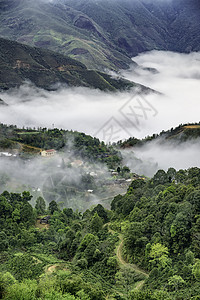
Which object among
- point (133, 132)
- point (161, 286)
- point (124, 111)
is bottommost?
point (161, 286)

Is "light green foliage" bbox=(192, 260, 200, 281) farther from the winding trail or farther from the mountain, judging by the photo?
the mountain

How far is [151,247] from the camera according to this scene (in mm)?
26156

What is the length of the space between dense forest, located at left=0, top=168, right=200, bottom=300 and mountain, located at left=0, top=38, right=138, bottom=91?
133 metres

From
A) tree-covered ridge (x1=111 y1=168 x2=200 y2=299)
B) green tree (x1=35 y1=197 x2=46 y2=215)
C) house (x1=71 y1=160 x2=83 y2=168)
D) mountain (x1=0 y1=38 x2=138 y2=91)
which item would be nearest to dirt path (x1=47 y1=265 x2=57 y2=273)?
tree-covered ridge (x1=111 y1=168 x2=200 y2=299)

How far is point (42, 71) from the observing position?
175 m

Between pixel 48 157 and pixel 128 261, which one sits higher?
pixel 48 157

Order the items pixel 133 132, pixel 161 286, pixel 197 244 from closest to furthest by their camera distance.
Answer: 1. pixel 161 286
2. pixel 197 244
3. pixel 133 132

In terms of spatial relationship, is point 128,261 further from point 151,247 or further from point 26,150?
point 26,150

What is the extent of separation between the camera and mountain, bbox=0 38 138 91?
165 meters

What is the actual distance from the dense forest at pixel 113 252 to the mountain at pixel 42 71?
435 ft

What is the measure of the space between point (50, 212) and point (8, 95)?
124631 mm

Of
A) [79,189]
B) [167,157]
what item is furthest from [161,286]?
[167,157]

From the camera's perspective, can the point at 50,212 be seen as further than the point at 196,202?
Yes

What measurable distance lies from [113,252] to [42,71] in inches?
6176
